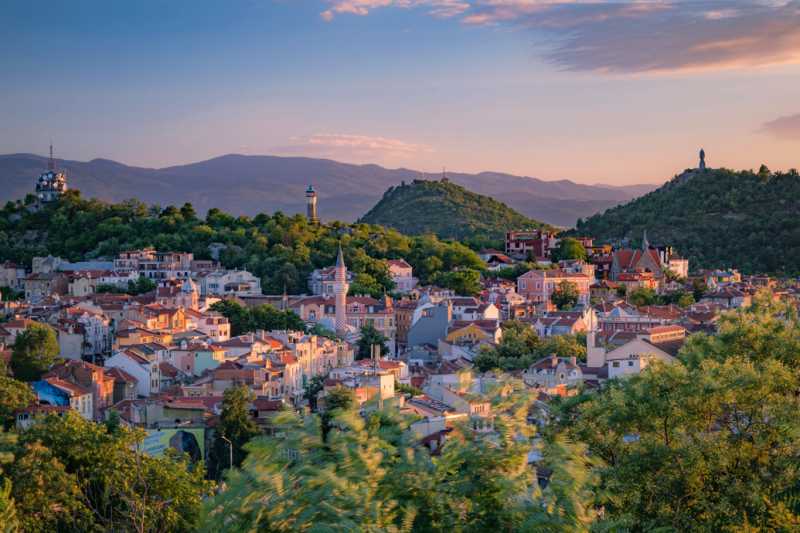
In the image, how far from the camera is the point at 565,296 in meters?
→ 37.7

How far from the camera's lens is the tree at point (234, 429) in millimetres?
17641

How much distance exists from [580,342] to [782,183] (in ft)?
119

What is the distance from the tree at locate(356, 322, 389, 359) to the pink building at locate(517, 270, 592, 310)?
29.9 feet

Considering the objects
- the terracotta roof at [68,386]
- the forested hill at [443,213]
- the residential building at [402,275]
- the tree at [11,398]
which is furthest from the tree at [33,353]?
the forested hill at [443,213]

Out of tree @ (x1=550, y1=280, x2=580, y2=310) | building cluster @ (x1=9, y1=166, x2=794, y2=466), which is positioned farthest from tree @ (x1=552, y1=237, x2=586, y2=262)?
tree @ (x1=550, y1=280, x2=580, y2=310)

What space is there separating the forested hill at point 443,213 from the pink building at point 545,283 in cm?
2527

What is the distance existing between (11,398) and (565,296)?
23.0 m

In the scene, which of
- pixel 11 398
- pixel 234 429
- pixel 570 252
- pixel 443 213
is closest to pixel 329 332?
pixel 234 429

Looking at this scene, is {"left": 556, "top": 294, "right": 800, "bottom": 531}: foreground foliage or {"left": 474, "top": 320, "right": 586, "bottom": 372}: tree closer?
{"left": 556, "top": 294, "right": 800, "bottom": 531}: foreground foliage

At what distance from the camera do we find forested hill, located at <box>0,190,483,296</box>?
136ft

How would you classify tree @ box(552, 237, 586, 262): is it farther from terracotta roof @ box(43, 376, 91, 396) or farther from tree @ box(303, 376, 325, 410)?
terracotta roof @ box(43, 376, 91, 396)

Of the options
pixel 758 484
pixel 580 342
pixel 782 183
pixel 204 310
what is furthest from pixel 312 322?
pixel 782 183

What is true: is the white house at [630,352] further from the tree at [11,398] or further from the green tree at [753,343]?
the tree at [11,398]

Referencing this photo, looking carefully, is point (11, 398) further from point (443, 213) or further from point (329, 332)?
point (443, 213)
